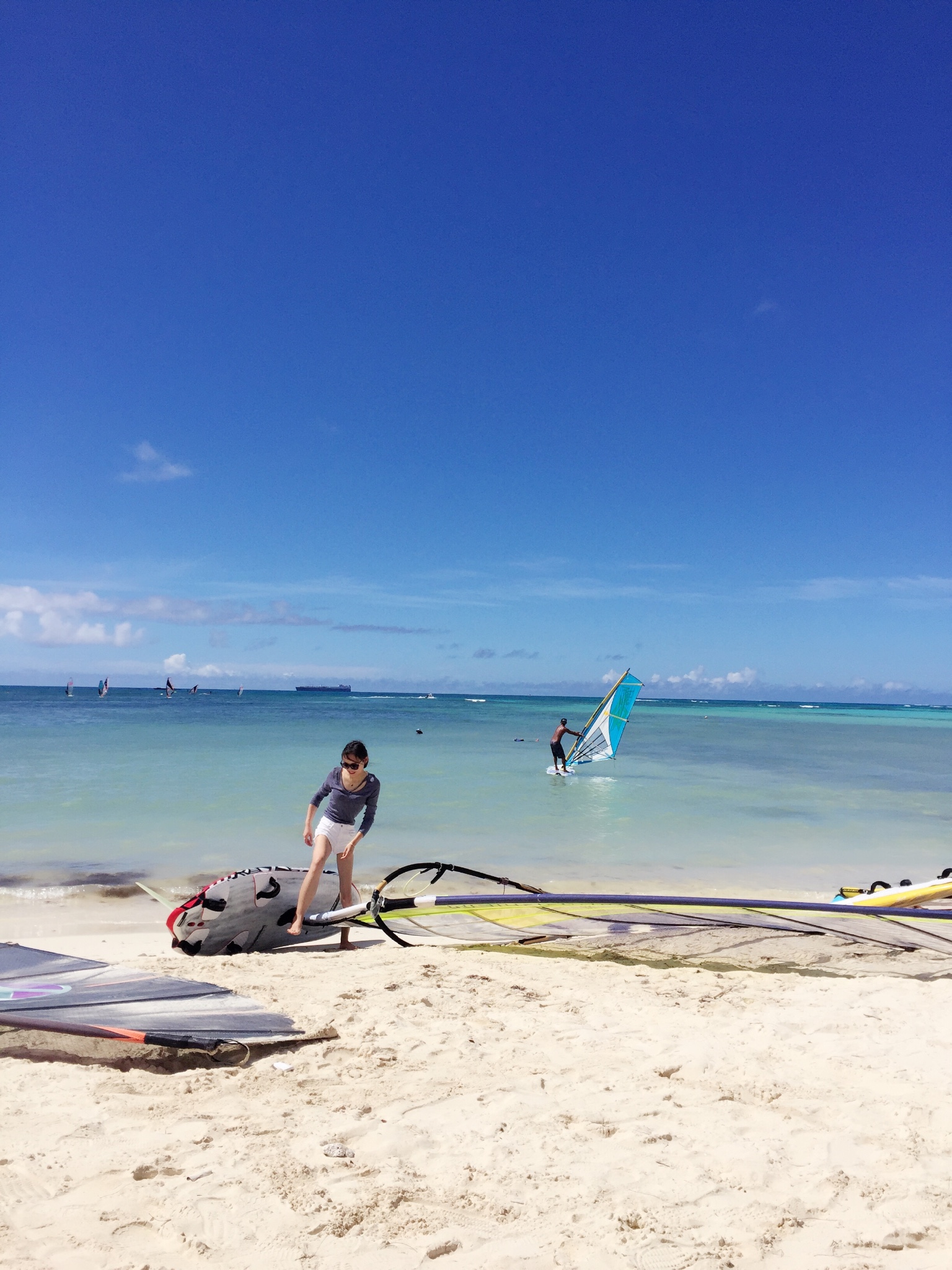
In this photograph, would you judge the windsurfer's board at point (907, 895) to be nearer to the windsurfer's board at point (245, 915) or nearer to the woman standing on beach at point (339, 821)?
the woman standing on beach at point (339, 821)

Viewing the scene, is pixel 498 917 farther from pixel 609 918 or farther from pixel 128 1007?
pixel 128 1007

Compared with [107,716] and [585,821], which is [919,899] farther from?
[107,716]

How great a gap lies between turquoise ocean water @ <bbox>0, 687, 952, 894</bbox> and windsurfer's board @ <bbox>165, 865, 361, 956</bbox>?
252 cm

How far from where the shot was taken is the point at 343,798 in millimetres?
5199

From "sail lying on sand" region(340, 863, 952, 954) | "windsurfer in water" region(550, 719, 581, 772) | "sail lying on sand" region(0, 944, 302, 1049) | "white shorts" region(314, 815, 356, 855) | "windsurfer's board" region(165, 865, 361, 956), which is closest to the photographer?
"sail lying on sand" region(0, 944, 302, 1049)

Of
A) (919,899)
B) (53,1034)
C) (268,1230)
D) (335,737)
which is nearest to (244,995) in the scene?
(53,1034)

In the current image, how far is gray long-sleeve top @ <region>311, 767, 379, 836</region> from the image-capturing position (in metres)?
5.20

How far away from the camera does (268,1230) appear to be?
6.68 ft

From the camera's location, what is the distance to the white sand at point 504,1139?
6.62 feet

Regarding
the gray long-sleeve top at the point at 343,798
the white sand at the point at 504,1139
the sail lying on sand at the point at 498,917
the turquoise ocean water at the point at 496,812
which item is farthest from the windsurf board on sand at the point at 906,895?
the gray long-sleeve top at the point at 343,798

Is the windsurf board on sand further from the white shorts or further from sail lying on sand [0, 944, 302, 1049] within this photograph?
sail lying on sand [0, 944, 302, 1049]

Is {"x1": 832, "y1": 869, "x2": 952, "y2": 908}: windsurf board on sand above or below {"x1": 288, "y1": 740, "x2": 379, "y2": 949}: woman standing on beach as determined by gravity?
below

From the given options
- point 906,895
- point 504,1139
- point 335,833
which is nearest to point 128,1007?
point 504,1139

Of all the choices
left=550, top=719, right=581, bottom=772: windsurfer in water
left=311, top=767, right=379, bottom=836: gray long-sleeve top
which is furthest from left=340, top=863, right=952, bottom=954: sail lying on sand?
left=550, top=719, right=581, bottom=772: windsurfer in water
